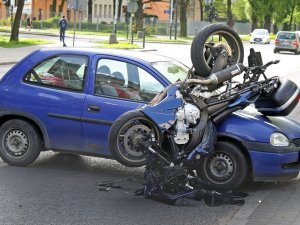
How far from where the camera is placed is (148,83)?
6.62 meters

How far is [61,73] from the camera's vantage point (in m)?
6.89

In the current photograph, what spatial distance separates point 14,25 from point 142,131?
31474 millimetres

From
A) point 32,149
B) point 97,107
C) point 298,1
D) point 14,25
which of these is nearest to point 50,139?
point 32,149

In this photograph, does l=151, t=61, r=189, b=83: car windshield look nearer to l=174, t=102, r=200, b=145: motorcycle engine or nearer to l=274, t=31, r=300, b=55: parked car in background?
l=174, t=102, r=200, b=145: motorcycle engine

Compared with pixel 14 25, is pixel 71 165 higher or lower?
lower

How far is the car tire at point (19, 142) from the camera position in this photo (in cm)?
684

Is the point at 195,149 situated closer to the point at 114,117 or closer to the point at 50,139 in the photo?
the point at 114,117

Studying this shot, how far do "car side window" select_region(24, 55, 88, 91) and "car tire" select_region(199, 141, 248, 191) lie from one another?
5.83ft

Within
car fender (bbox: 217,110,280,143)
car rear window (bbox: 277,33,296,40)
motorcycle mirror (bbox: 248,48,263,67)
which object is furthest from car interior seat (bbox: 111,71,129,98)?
car rear window (bbox: 277,33,296,40)

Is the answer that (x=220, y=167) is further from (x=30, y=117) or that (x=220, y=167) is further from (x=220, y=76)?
(x=30, y=117)

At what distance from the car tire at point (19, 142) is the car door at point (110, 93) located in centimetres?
72

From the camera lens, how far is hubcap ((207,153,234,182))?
6.06 meters

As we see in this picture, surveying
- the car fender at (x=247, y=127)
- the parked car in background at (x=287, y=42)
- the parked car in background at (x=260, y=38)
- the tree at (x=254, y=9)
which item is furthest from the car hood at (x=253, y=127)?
the tree at (x=254, y=9)

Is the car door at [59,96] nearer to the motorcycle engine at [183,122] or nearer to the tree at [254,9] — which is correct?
the motorcycle engine at [183,122]
